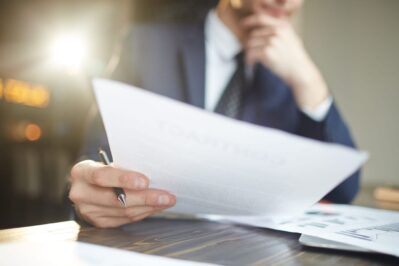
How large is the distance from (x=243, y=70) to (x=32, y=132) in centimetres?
323

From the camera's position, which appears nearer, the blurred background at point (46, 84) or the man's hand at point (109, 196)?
the man's hand at point (109, 196)

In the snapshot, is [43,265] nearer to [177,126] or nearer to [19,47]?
[177,126]

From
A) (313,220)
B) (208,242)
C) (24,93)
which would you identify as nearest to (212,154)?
(208,242)

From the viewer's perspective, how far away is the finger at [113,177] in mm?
392

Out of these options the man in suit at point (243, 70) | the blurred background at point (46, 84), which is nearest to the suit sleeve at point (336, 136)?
the man in suit at point (243, 70)

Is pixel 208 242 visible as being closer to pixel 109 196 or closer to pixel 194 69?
pixel 109 196

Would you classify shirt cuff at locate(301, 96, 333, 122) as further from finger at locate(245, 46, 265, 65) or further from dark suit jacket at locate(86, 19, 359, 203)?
finger at locate(245, 46, 265, 65)

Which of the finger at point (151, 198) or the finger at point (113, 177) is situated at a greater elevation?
the finger at point (113, 177)

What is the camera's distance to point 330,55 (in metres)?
2.02

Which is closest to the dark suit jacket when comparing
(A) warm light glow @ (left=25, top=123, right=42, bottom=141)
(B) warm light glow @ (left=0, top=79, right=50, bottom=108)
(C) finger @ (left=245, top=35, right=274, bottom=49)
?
(C) finger @ (left=245, top=35, right=274, bottom=49)

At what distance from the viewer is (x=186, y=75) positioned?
1036 mm

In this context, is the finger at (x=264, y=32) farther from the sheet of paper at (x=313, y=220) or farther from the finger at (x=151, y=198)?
the finger at (x=151, y=198)

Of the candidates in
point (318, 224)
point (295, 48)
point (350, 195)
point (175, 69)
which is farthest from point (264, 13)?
point (318, 224)

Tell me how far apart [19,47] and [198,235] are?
12.1 feet
